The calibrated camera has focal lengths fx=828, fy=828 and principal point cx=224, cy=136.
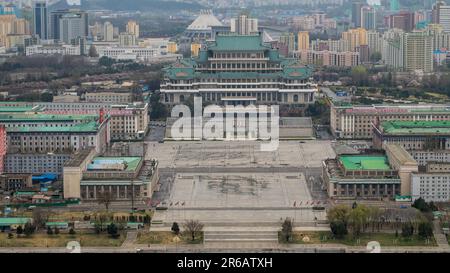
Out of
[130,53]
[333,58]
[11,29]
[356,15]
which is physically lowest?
[333,58]

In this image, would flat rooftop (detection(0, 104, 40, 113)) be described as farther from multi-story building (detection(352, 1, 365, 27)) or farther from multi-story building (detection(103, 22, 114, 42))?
multi-story building (detection(352, 1, 365, 27))

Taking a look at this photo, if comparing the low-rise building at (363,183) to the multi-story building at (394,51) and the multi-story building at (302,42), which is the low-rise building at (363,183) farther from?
the multi-story building at (302,42)

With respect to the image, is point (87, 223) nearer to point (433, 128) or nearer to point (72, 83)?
point (433, 128)

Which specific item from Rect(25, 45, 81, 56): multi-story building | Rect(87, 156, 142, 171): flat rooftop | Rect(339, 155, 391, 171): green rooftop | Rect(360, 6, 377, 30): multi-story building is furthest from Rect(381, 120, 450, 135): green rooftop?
Rect(360, 6, 377, 30): multi-story building

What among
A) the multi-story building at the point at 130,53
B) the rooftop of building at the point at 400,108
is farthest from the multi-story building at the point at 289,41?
the rooftop of building at the point at 400,108

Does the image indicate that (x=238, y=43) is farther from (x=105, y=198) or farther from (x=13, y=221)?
(x=13, y=221)

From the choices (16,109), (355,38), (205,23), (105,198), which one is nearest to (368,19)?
(205,23)
